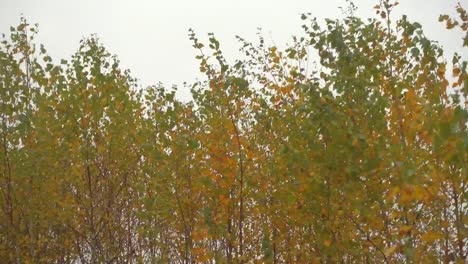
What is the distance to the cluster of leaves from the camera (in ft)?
12.9

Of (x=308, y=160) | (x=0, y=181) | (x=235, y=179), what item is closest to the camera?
(x=308, y=160)

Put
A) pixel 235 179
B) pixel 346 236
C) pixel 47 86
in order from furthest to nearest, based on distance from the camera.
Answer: pixel 47 86 → pixel 235 179 → pixel 346 236

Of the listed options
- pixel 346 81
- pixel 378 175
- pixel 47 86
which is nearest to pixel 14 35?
pixel 47 86

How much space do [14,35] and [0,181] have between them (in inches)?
95.9

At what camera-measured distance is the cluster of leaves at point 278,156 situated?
3920mm

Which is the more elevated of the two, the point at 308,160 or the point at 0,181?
the point at 0,181

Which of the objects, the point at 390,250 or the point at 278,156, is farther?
the point at 278,156

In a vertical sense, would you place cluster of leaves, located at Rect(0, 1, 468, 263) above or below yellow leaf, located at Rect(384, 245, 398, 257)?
above

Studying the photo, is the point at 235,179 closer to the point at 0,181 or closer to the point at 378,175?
the point at 378,175

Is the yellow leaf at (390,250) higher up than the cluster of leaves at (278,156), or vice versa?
the cluster of leaves at (278,156)

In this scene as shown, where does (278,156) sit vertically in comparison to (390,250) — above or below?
above

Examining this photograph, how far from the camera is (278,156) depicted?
17.1 ft

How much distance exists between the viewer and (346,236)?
4625mm

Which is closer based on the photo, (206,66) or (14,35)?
(206,66)
